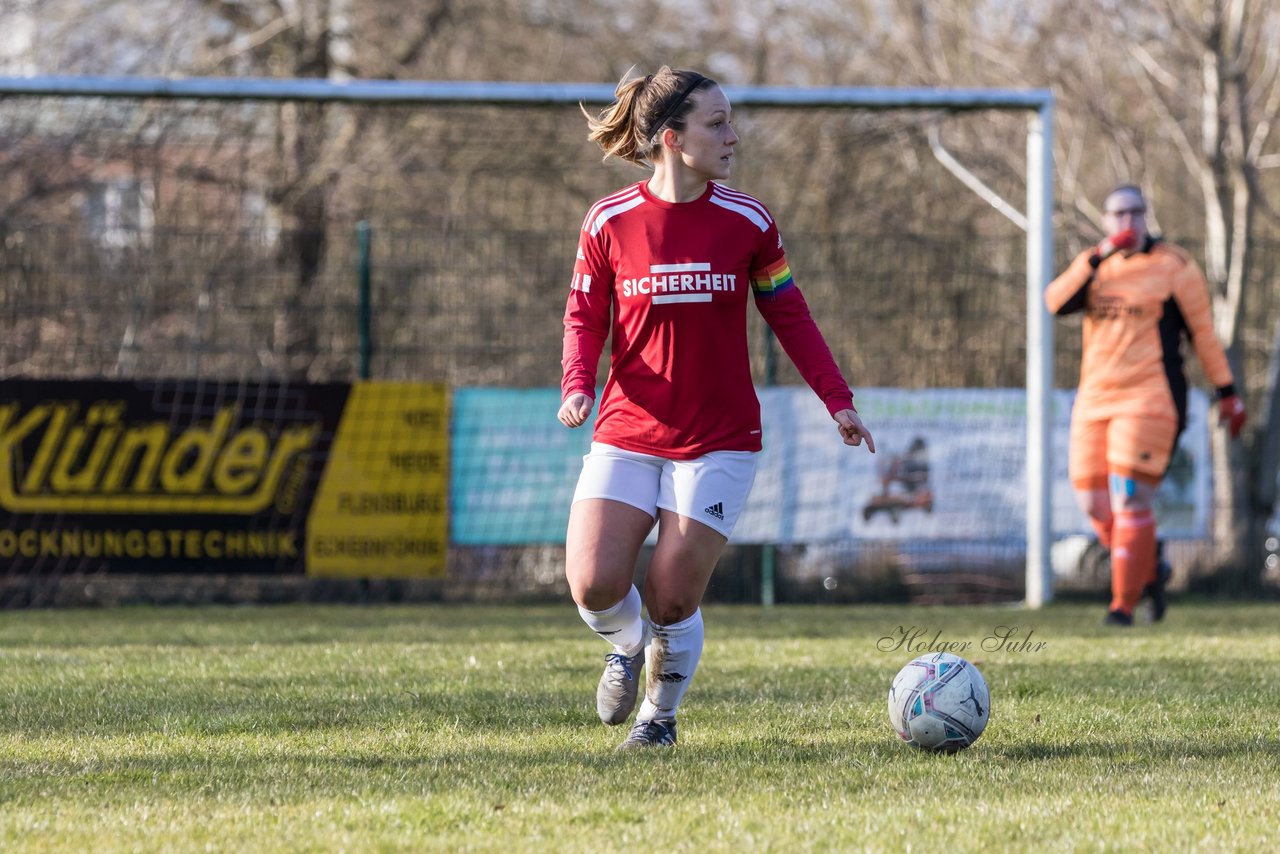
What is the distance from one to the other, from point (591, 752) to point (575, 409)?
101 cm

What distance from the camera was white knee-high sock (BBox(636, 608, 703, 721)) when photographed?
5059 millimetres

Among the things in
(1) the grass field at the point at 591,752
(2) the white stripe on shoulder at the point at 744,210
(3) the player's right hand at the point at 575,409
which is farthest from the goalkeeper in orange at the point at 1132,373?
(3) the player's right hand at the point at 575,409

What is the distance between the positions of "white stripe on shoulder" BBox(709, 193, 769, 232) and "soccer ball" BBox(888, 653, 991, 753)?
56.8 inches

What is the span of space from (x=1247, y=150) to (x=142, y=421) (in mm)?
9203

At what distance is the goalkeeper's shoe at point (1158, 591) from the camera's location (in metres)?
9.68

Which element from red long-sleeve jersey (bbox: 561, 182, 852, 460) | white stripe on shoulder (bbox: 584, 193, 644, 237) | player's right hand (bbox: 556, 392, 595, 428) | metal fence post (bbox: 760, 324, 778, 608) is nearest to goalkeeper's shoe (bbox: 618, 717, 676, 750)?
red long-sleeve jersey (bbox: 561, 182, 852, 460)

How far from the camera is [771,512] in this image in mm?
11805

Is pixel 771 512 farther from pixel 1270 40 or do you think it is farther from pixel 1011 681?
pixel 1270 40

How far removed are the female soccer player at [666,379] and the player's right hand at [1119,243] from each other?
15.6 feet

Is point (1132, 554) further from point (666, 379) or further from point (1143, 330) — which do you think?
point (666, 379)

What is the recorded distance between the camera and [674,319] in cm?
496

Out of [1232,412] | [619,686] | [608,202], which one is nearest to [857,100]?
[1232,412]

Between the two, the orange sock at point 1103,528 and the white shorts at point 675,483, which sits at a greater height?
the white shorts at point 675,483

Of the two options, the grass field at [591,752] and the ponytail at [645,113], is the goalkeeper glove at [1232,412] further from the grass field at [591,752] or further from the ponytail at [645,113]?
the ponytail at [645,113]
